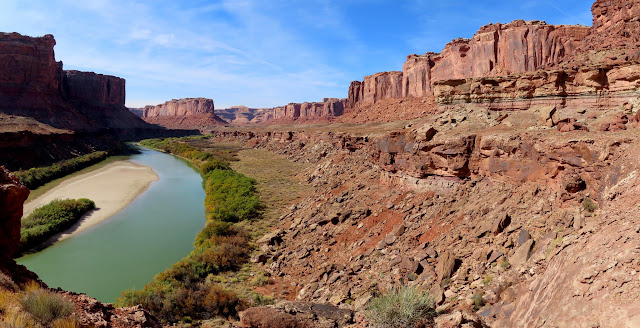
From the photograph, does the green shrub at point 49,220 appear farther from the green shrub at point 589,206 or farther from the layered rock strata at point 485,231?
the green shrub at point 589,206

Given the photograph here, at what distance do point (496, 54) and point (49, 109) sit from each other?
94524 millimetres

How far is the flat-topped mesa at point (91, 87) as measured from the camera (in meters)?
106

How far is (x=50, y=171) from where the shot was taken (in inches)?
1455

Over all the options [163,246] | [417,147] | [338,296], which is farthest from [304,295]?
[163,246]

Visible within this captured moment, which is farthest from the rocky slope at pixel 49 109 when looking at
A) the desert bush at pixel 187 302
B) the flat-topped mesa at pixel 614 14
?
the flat-topped mesa at pixel 614 14

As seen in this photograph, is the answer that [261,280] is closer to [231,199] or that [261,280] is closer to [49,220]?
[231,199]

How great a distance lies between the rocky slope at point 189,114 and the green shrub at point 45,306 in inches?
6118

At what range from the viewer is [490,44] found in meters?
54.0

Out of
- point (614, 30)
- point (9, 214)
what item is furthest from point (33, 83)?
point (614, 30)

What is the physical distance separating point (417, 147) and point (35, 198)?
32.5m

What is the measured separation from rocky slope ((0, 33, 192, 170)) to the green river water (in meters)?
23.9

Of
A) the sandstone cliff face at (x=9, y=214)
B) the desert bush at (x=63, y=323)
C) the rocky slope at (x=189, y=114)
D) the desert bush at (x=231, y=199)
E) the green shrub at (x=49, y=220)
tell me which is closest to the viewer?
the desert bush at (x=63, y=323)

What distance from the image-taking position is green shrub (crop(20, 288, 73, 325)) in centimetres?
501

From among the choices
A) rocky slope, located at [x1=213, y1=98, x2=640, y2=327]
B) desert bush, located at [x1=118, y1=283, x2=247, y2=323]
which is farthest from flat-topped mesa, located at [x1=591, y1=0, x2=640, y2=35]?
desert bush, located at [x1=118, y1=283, x2=247, y2=323]
